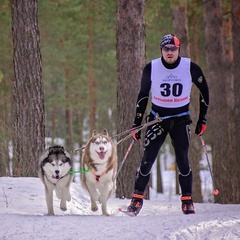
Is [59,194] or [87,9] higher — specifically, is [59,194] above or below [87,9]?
below

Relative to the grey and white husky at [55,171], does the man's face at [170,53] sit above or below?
above

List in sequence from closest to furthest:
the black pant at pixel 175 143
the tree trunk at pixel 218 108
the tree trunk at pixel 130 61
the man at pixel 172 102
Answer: the man at pixel 172 102 → the black pant at pixel 175 143 → the tree trunk at pixel 130 61 → the tree trunk at pixel 218 108

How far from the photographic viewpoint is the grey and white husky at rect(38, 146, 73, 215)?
7414 mm

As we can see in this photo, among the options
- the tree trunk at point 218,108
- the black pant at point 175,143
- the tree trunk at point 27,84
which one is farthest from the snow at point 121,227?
the tree trunk at point 218,108

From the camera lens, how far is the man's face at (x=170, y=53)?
24.5 ft

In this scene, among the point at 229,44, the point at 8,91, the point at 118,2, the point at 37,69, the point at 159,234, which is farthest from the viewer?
the point at 8,91

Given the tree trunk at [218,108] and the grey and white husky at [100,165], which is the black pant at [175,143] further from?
the tree trunk at [218,108]

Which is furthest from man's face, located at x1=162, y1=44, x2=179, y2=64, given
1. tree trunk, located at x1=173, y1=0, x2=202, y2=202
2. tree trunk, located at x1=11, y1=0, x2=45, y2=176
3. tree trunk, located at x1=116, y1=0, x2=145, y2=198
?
tree trunk, located at x1=173, y1=0, x2=202, y2=202

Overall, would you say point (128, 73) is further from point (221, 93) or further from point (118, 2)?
point (221, 93)

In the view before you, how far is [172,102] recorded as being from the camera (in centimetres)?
757

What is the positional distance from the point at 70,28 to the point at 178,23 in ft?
28.0

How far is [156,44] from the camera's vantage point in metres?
22.9

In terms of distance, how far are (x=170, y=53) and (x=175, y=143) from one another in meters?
1.23

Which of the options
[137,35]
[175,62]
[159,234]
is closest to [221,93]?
[137,35]
